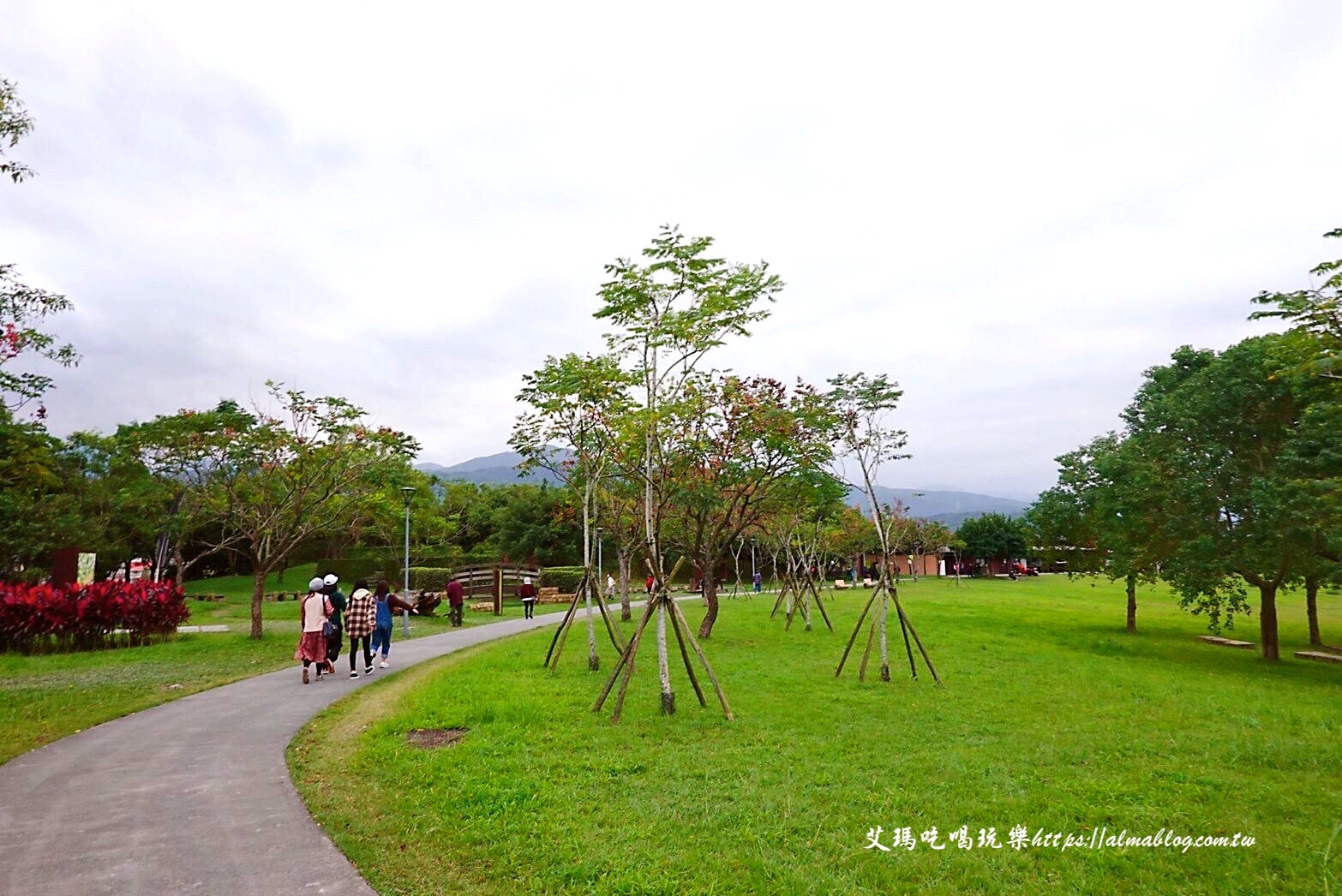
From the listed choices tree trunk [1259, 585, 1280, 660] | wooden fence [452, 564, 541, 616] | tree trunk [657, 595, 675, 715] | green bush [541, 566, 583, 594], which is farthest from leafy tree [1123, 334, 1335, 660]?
green bush [541, 566, 583, 594]

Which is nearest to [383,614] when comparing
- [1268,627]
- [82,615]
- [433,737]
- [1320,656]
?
[433,737]

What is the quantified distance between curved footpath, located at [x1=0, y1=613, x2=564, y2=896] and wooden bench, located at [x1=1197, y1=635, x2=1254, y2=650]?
2395 centimetres

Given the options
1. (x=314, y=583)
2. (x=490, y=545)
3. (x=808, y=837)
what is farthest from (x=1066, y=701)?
(x=490, y=545)

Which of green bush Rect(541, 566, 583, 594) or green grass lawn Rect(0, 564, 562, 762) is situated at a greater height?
green grass lawn Rect(0, 564, 562, 762)

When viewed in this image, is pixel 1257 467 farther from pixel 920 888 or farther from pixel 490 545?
pixel 490 545

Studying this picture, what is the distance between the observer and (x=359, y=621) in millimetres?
12742

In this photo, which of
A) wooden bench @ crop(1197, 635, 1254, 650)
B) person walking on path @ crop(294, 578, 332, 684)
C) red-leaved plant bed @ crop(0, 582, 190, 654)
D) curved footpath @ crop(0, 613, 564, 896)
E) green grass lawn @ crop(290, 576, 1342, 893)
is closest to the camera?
curved footpath @ crop(0, 613, 564, 896)

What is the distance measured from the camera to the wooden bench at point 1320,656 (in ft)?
61.7

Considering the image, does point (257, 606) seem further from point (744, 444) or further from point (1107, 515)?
point (1107, 515)

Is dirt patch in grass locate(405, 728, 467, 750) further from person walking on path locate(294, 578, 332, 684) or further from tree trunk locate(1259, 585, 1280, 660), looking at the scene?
tree trunk locate(1259, 585, 1280, 660)

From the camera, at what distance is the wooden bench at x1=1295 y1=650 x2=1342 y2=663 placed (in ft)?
61.7

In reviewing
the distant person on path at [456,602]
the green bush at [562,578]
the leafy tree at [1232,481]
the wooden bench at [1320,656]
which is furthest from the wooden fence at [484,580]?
the wooden bench at [1320,656]

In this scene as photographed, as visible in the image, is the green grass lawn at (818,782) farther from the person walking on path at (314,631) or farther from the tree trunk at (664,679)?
the person walking on path at (314,631)

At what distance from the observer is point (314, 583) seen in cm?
1238
